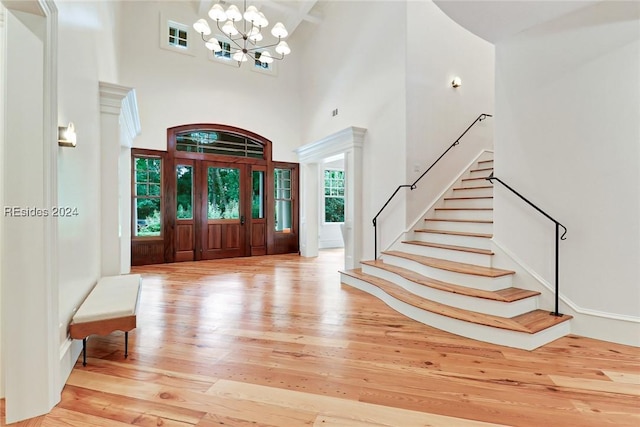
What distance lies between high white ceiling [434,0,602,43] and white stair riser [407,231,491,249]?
222 cm

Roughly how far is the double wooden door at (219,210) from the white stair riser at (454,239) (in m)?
4.17

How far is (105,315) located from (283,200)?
586 centimetres

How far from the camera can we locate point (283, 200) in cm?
807

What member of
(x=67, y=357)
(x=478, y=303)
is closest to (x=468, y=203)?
(x=478, y=303)

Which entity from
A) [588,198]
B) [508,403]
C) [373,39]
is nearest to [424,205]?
[588,198]

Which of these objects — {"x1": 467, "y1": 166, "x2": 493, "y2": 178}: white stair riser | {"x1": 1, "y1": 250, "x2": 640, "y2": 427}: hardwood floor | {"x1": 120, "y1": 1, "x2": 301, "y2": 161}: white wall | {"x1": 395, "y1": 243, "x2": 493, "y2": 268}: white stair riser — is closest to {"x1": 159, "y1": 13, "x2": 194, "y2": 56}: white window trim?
{"x1": 120, "y1": 1, "x2": 301, "y2": 161}: white wall

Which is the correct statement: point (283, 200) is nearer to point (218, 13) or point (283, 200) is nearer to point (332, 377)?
point (218, 13)

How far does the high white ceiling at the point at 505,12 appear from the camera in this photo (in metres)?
2.63

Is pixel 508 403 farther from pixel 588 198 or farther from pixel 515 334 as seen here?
pixel 588 198

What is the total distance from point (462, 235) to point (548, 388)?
2.31 m

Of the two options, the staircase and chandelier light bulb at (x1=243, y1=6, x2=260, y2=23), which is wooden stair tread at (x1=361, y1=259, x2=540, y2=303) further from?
chandelier light bulb at (x1=243, y1=6, x2=260, y2=23)

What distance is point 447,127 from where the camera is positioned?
5.35 meters

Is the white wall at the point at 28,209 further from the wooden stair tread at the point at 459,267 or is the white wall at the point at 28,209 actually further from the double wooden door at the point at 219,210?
the double wooden door at the point at 219,210

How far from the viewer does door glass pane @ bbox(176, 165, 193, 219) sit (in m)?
6.82
